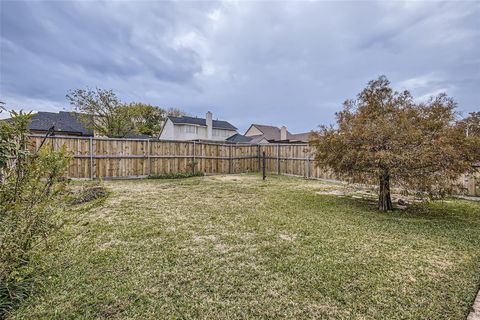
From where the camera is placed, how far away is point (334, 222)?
418 cm

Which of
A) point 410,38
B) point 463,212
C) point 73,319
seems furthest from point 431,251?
point 410,38

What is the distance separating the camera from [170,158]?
450 inches

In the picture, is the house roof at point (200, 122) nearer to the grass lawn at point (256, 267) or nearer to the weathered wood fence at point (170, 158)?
the weathered wood fence at point (170, 158)

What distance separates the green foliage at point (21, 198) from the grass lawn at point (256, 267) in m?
Answer: 0.17

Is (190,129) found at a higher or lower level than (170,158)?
higher

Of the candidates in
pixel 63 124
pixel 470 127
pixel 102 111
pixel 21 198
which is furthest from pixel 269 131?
pixel 21 198

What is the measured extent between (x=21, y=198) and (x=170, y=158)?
9657mm

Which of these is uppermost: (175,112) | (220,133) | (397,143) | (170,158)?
(175,112)

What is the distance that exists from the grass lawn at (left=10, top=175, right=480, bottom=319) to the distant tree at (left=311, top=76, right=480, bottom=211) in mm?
895

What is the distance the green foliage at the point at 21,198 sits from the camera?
177 centimetres

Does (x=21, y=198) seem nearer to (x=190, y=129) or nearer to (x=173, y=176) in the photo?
(x=173, y=176)

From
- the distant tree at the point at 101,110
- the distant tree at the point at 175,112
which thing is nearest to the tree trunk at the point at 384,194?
the distant tree at the point at 101,110

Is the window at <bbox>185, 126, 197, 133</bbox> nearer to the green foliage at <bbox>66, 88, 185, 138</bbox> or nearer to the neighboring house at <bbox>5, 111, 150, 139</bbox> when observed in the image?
the green foliage at <bbox>66, 88, 185, 138</bbox>

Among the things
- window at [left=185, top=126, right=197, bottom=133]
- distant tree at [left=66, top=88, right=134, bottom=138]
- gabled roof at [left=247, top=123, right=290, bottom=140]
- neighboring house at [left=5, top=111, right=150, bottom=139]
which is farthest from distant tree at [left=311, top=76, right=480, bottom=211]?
gabled roof at [left=247, top=123, right=290, bottom=140]
